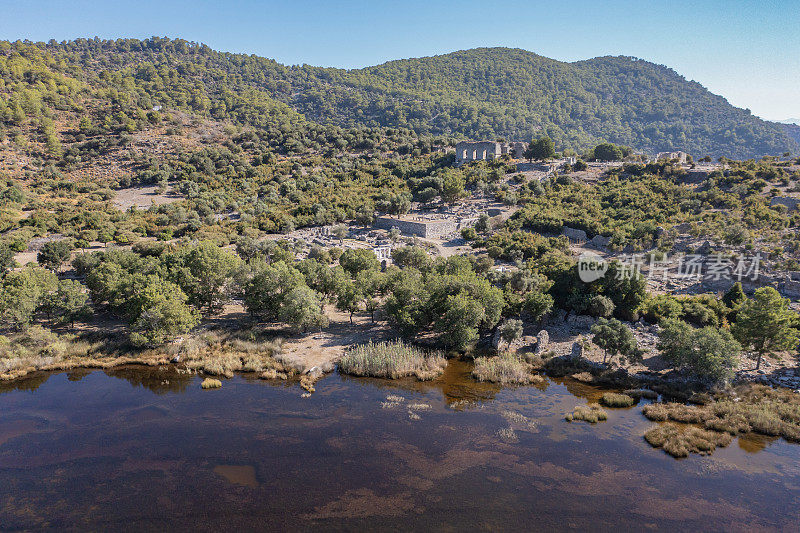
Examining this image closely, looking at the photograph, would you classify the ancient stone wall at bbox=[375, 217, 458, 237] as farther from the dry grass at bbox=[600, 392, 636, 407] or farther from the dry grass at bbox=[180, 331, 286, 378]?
the dry grass at bbox=[600, 392, 636, 407]

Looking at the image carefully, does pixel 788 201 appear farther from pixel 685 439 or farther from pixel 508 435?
pixel 508 435

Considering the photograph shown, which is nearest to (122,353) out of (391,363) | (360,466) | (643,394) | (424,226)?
(391,363)

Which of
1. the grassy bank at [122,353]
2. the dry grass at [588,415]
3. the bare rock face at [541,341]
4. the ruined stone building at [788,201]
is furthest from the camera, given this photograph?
the ruined stone building at [788,201]

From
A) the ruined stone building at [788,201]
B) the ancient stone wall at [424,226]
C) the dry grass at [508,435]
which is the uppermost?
the ruined stone building at [788,201]

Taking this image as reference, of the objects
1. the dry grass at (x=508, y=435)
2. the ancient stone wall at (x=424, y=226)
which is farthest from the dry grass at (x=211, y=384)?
the ancient stone wall at (x=424, y=226)

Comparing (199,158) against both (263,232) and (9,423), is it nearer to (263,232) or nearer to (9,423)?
(263,232)

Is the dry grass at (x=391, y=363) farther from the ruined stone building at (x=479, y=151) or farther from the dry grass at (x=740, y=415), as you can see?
the ruined stone building at (x=479, y=151)
